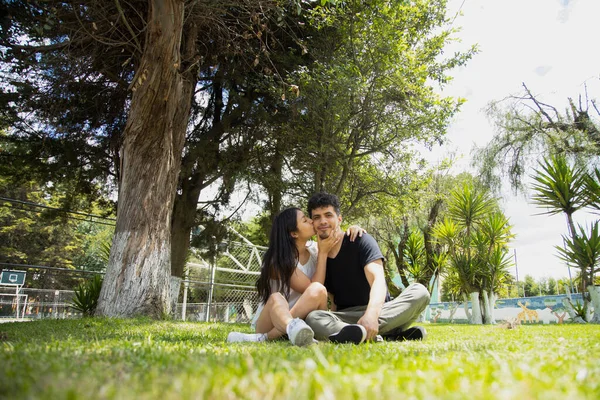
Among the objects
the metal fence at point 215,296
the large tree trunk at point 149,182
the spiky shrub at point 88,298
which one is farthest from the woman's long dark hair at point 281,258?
the metal fence at point 215,296

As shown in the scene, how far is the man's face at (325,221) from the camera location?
363 centimetres

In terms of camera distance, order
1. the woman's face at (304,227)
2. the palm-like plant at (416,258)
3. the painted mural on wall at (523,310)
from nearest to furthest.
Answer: the woman's face at (304,227), the painted mural on wall at (523,310), the palm-like plant at (416,258)

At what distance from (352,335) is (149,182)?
16.4 feet

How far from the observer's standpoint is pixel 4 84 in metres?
8.10

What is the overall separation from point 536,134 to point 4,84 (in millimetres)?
15385

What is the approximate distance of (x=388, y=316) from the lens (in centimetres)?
328

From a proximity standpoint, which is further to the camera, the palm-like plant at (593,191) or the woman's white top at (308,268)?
the palm-like plant at (593,191)

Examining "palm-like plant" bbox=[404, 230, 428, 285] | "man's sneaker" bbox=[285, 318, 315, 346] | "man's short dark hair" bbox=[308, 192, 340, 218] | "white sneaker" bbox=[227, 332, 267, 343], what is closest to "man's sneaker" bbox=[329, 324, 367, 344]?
"man's sneaker" bbox=[285, 318, 315, 346]

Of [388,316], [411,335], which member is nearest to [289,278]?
[388,316]

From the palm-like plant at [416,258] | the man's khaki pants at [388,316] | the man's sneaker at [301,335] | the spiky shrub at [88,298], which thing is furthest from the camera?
the palm-like plant at [416,258]

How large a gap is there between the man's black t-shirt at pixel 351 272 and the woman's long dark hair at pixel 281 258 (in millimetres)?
416

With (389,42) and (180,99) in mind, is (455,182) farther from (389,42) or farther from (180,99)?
(180,99)

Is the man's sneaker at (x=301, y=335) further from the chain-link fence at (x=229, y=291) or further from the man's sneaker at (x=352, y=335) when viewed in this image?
the chain-link fence at (x=229, y=291)

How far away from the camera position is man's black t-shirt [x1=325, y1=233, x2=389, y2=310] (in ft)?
11.9
